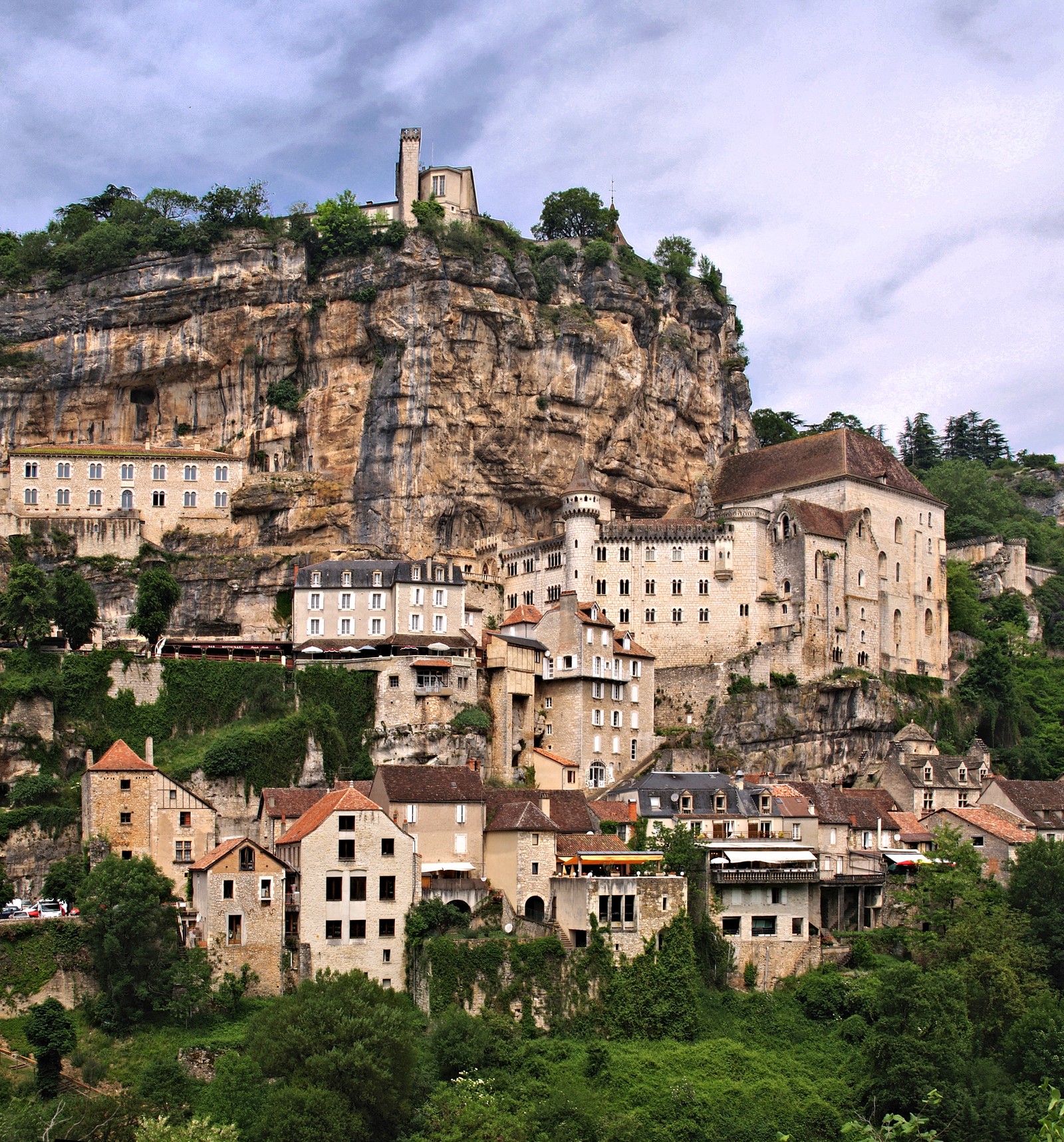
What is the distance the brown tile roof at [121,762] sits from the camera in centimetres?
6328

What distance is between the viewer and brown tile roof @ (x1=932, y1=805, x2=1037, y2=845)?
2820 inches

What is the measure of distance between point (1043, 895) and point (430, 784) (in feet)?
83.5

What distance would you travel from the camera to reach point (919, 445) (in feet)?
477

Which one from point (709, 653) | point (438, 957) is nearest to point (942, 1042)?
point (438, 957)

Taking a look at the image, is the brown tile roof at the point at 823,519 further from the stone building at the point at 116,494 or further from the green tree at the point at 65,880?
the green tree at the point at 65,880

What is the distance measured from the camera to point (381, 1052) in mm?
48656

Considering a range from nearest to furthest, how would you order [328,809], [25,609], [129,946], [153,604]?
1. [129,946]
2. [328,809]
3. [25,609]
4. [153,604]

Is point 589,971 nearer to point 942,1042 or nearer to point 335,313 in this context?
point 942,1042

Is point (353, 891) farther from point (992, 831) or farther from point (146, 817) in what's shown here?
point (992, 831)

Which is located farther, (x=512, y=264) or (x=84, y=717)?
(x=512, y=264)

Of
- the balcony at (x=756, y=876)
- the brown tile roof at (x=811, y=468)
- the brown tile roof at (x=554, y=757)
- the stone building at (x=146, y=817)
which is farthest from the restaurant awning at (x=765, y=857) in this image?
the brown tile roof at (x=811, y=468)

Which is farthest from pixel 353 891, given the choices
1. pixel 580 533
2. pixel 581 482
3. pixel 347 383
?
pixel 347 383

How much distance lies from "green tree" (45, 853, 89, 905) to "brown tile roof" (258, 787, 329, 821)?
24.5 ft

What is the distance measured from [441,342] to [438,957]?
145 ft
